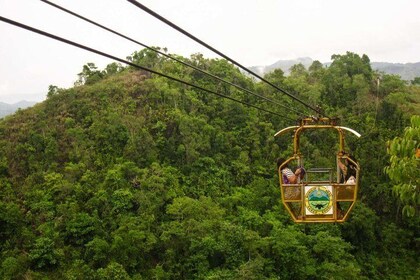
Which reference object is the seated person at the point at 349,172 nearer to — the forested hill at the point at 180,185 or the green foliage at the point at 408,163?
the green foliage at the point at 408,163

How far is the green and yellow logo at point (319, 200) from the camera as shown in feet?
19.7

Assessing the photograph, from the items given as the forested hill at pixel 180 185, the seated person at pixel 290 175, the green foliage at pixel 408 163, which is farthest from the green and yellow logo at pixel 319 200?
the forested hill at pixel 180 185

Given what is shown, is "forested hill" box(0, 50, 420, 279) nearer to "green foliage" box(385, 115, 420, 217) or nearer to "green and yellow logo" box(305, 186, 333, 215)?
"green and yellow logo" box(305, 186, 333, 215)

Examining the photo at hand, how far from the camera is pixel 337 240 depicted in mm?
22703

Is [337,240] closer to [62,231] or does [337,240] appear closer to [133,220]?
[133,220]

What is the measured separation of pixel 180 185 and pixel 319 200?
19.8m

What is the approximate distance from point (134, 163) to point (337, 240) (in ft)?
40.1

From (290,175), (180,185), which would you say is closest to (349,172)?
(290,175)

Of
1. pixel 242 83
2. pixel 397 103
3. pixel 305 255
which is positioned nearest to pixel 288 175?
pixel 305 255

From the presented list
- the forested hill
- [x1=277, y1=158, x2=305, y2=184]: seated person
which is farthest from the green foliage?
the forested hill

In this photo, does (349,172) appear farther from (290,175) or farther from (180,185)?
(180,185)

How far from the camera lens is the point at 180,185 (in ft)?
83.3

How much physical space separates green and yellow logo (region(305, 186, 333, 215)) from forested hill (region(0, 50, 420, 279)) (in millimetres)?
13468

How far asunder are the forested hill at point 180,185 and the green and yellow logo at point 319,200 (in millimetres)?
13468
